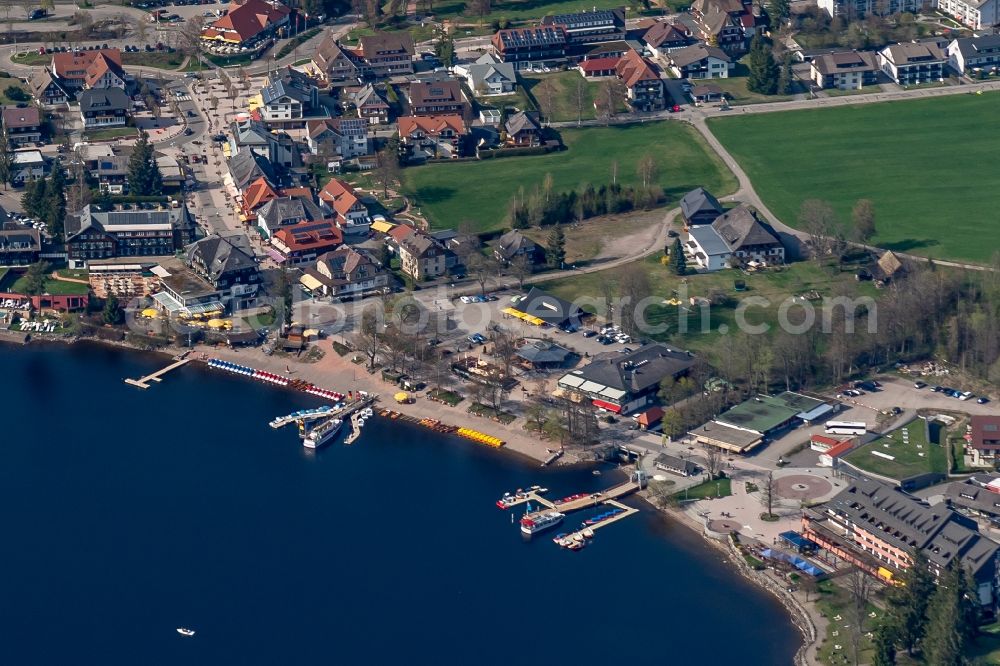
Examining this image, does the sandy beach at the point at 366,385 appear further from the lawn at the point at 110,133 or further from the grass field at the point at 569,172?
the lawn at the point at 110,133

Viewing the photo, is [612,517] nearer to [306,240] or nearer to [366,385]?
[366,385]

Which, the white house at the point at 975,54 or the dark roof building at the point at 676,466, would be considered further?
the white house at the point at 975,54

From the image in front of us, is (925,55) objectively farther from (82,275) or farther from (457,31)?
(82,275)

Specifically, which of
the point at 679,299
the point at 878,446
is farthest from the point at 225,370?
the point at 878,446

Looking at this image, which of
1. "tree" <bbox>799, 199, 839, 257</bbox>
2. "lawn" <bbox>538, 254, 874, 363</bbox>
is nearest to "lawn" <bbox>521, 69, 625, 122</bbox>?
"lawn" <bbox>538, 254, 874, 363</bbox>

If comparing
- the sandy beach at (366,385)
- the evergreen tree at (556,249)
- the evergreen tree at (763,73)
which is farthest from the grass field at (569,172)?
the sandy beach at (366,385)

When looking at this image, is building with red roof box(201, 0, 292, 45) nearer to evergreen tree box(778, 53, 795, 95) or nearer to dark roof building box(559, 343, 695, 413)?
evergreen tree box(778, 53, 795, 95)

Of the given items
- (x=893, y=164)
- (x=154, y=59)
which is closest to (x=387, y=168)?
(x=154, y=59)
